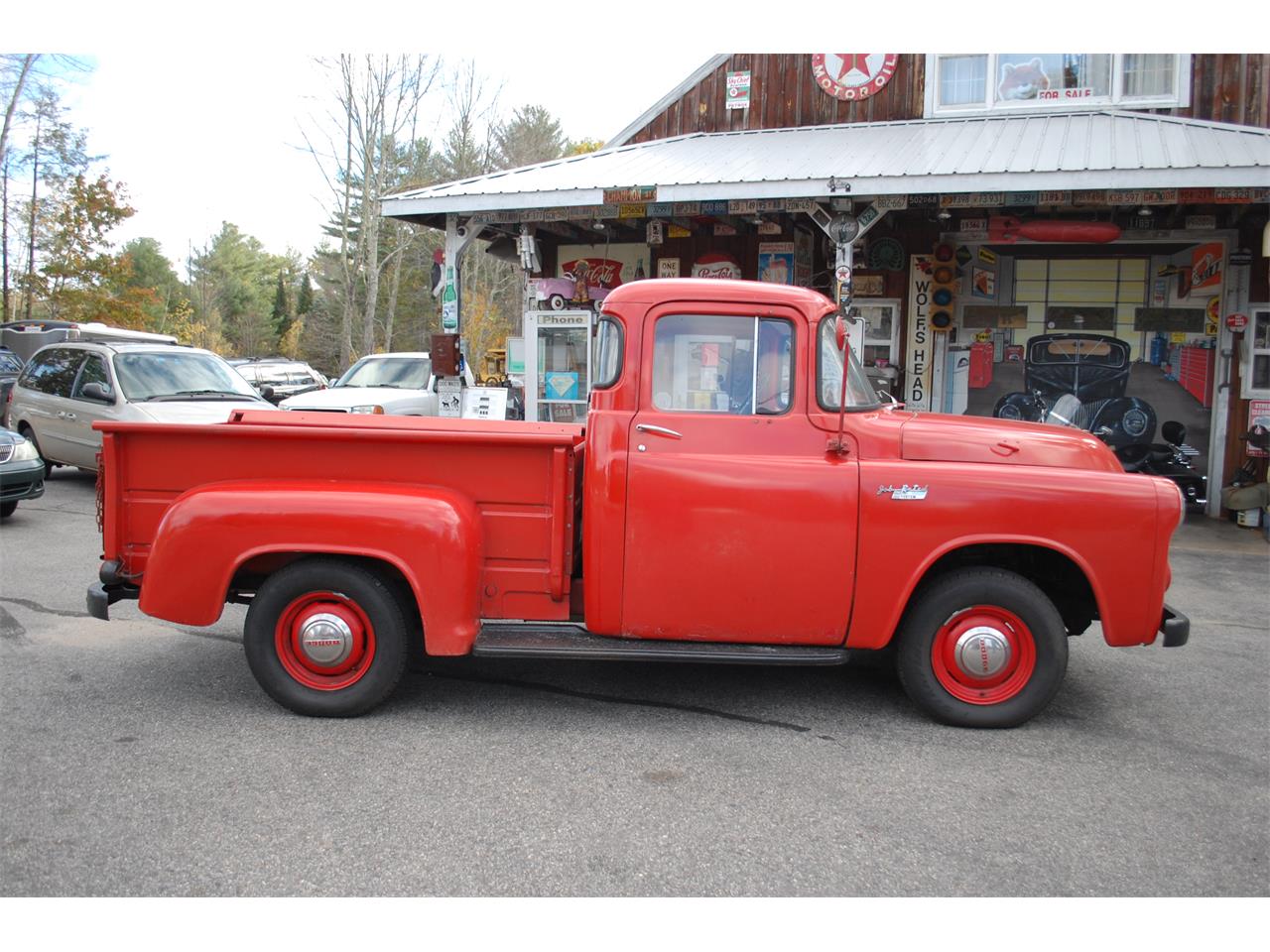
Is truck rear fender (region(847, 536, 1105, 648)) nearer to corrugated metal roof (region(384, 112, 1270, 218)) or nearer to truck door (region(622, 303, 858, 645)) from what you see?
truck door (region(622, 303, 858, 645))

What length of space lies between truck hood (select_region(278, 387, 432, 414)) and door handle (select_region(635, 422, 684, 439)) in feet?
28.3

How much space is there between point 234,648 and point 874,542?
384 cm

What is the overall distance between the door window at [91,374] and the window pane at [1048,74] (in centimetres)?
1161

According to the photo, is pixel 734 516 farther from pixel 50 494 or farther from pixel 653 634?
pixel 50 494

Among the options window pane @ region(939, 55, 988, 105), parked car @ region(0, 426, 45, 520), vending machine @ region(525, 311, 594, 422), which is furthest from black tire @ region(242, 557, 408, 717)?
window pane @ region(939, 55, 988, 105)

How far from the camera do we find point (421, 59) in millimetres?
31484

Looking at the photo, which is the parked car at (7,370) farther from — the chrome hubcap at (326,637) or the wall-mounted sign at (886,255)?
the chrome hubcap at (326,637)

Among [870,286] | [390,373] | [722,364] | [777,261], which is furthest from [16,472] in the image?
[870,286]

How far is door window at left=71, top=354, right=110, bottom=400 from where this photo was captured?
11.7m

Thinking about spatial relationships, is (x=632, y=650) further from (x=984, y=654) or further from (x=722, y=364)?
(x=984, y=654)

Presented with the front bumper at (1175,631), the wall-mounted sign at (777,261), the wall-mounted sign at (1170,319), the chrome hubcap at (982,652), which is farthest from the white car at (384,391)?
the front bumper at (1175,631)

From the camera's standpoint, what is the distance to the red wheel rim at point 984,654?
4.82 m

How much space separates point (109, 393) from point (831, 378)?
9.21 m

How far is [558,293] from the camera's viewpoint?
13617 mm
